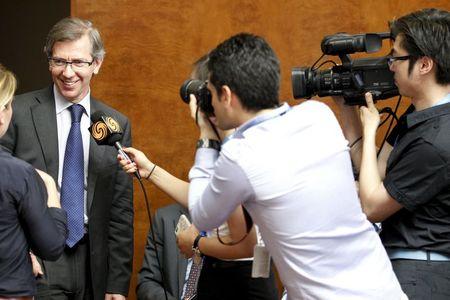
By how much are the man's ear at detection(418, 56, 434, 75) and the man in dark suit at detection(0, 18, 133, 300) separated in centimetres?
115

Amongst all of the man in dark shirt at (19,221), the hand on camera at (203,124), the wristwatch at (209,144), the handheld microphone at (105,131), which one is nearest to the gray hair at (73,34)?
the handheld microphone at (105,131)

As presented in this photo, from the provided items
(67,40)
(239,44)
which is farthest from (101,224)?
(239,44)

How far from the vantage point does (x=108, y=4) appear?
11.6ft

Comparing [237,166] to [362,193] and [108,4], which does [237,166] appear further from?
[108,4]

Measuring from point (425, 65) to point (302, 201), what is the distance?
788 millimetres

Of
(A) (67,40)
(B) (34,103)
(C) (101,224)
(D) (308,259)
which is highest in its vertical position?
(A) (67,40)

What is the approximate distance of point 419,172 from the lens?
233 centimetres

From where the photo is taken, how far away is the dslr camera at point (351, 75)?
257 cm

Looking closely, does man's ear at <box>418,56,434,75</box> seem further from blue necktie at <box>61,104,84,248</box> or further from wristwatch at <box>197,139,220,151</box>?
blue necktie at <box>61,104,84,248</box>

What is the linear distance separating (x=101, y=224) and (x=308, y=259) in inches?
47.4

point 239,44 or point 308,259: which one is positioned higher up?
point 239,44

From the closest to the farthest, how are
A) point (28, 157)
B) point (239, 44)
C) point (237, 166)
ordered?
point (237, 166) → point (239, 44) → point (28, 157)

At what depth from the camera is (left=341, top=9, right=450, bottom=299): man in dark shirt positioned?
2.33 m

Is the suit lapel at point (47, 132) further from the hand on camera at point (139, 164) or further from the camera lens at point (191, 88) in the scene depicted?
the camera lens at point (191, 88)
